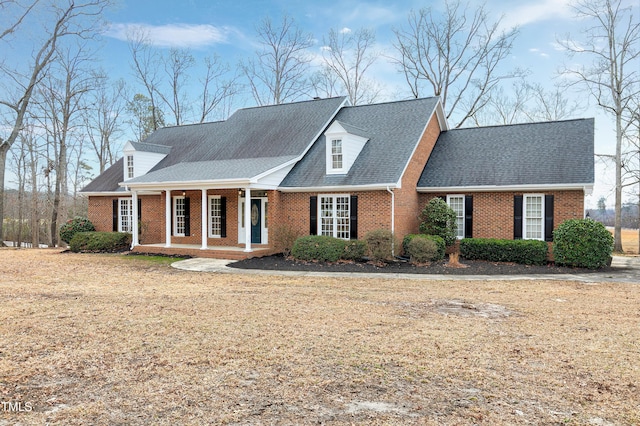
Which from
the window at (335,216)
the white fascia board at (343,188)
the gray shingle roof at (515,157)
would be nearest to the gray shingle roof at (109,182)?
the white fascia board at (343,188)

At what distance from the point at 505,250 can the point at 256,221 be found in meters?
9.71

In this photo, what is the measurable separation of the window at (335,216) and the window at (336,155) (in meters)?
1.30

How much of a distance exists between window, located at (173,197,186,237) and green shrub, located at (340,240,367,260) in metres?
8.80

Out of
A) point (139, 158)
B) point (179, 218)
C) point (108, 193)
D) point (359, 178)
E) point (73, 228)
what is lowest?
point (73, 228)

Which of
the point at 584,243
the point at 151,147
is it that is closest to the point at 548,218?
the point at 584,243

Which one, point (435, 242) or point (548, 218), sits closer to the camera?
point (435, 242)

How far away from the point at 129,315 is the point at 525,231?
13683 millimetres

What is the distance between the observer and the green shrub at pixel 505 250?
15195 mm

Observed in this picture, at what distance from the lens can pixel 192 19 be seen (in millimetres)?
25812

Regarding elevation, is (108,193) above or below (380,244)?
above

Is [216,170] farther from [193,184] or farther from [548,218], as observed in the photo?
[548,218]

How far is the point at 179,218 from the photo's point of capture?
2105cm

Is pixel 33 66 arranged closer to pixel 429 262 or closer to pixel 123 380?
pixel 429 262

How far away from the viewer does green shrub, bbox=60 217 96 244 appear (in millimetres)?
22469
